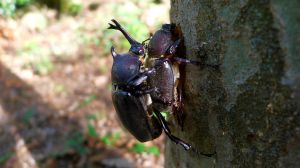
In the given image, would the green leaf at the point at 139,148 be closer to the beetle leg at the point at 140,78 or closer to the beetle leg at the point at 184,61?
the beetle leg at the point at 140,78

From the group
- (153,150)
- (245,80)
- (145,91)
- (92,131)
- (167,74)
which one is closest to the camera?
(245,80)

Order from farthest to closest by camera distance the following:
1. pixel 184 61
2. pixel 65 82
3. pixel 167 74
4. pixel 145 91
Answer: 1. pixel 65 82
2. pixel 145 91
3. pixel 167 74
4. pixel 184 61

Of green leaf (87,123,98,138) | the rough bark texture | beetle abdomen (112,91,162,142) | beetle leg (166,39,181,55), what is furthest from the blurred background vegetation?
the rough bark texture

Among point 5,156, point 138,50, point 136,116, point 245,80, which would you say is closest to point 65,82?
point 5,156

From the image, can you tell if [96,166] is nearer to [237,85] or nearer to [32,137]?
[32,137]

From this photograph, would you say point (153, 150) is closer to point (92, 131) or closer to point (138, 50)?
point (92, 131)

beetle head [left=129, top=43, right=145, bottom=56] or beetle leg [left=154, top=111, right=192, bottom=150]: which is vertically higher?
beetle head [left=129, top=43, right=145, bottom=56]

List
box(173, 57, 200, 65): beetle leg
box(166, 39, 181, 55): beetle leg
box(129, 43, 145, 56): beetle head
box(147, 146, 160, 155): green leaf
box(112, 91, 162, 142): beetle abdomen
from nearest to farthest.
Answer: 1. box(173, 57, 200, 65): beetle leg
2. box(166, 39, 181, 55): beetle leg
3. box(112, 91, 162, 142): beetle abdomen
4. box(129, 43, 145, 56): beetle head
5. box(147, 146, 160, 155): green leaf

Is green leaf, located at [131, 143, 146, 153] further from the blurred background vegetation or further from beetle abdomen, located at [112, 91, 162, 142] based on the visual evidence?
beetle abdomen, located at [112, 91, 162, 142]
